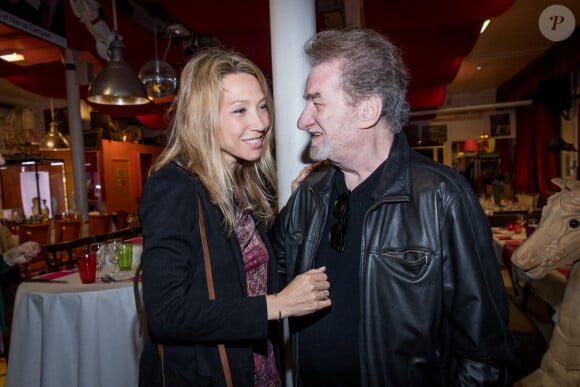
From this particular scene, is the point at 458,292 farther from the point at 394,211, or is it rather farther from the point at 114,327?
the point at 114,327

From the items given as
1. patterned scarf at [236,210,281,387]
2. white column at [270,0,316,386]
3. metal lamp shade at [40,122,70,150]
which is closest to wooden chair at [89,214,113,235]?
metal lamp shade at [40,122,70,150]

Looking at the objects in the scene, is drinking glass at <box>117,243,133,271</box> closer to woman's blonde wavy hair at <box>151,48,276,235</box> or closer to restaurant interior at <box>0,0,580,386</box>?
restaurant interior at <box>0,0,580,386</box>

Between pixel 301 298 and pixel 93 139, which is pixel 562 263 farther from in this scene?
pixel 93 139

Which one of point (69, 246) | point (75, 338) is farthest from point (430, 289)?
point (69, 246)

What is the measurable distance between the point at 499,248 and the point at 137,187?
11.7 meters

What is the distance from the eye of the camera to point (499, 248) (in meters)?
4.73

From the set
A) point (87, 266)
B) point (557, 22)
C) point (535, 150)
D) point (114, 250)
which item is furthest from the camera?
point (535, 150)

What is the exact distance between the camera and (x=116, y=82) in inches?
155

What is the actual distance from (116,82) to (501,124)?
479 inches

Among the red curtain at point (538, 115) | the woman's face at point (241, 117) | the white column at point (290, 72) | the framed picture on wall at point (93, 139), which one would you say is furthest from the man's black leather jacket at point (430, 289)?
the framed picture on wall at point (93, 139)

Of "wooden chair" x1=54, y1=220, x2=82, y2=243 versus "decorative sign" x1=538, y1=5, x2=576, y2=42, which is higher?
"decorative sign" x1=538, y1=5, x2=576, y2=42

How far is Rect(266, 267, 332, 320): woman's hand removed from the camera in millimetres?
1186

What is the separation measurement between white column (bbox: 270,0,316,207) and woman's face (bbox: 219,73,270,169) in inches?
16.7

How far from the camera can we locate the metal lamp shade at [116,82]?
155 inches
